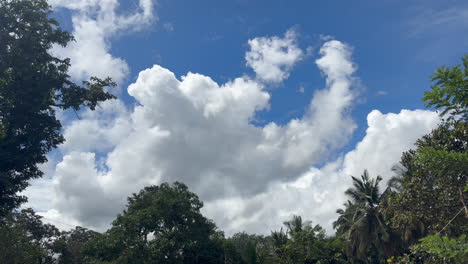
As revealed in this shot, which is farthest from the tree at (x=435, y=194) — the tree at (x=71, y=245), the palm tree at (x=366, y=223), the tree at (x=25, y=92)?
the tree at (x=71, y=245)

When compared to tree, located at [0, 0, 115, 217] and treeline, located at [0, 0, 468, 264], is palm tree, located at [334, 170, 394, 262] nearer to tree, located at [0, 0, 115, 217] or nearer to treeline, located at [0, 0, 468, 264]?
treeline, located at [0, 0, 468, 264]

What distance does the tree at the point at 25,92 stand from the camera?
18328 millimetres

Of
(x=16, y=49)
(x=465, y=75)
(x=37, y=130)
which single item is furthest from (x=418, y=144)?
(x=16, y=49)

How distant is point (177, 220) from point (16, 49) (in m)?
15.4

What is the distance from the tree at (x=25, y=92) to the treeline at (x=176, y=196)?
5cm

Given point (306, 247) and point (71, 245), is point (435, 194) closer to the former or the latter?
point (306, 247)

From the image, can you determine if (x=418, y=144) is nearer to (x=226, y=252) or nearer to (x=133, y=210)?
(x=226, y=252)

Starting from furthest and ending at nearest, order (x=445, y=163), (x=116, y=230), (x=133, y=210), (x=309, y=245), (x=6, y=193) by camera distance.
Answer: (x=309, y=245)
(x=133, y=210)
(x=116, y=230)
(x=6, y=193)
(x=445, y=163)

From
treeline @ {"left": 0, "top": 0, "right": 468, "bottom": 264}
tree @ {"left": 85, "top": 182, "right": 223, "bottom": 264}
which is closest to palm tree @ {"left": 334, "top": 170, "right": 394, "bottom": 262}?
treeline @ {"left": 0, "top": 0, "right": 468, "bottom": 264}

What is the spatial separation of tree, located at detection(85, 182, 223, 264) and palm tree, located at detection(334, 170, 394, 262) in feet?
38.1

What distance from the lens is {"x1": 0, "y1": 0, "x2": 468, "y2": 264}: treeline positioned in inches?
315

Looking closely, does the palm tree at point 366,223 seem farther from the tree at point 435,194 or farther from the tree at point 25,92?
the tree at point 25,92

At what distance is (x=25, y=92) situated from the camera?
18.6m

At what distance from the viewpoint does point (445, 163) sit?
527cm
